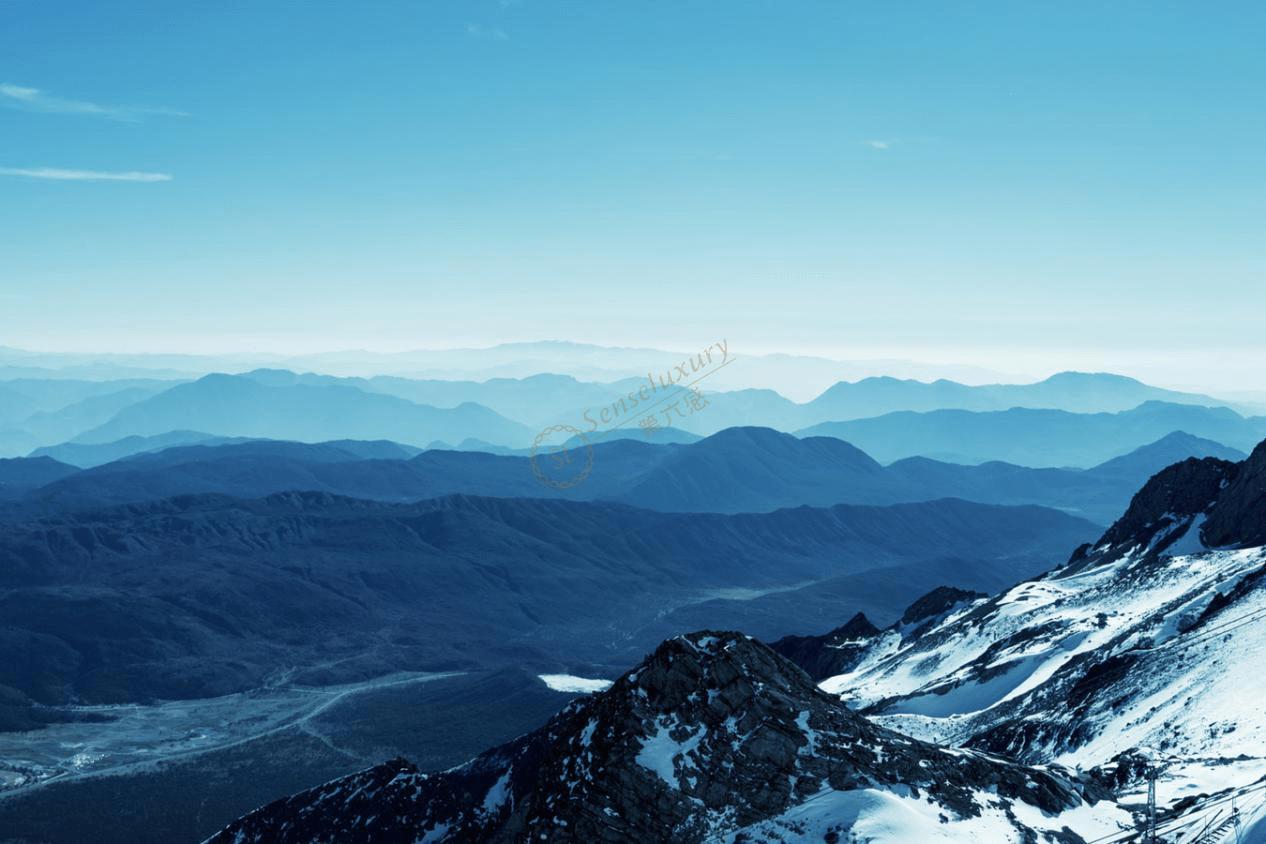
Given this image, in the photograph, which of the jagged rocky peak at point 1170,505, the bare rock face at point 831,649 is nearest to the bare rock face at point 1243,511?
the jagged rocky peak at point 1170,505

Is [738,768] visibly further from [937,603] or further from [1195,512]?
[937,603]

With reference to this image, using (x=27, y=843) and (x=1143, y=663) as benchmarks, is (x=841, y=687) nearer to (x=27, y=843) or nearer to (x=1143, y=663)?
(x=1143, y=663)

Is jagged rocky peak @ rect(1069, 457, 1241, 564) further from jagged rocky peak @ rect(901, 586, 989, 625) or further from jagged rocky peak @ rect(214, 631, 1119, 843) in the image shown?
jagged rocky peak @ rect(214, 631, 1119, 843)

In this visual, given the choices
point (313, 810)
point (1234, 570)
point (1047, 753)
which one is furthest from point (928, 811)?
point (1234, 570)

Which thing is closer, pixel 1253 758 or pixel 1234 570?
pixel 1253 758

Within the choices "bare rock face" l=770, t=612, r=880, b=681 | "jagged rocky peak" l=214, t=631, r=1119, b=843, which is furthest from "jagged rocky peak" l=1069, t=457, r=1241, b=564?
"jagged rocky peak" l=214, t=631, r=1119, b=843

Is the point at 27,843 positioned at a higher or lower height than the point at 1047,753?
lower

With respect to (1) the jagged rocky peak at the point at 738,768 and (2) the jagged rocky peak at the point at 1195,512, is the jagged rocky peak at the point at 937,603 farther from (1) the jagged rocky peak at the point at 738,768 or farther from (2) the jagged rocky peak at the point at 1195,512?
(1) the jagged rocky peak at the point at 738,768
